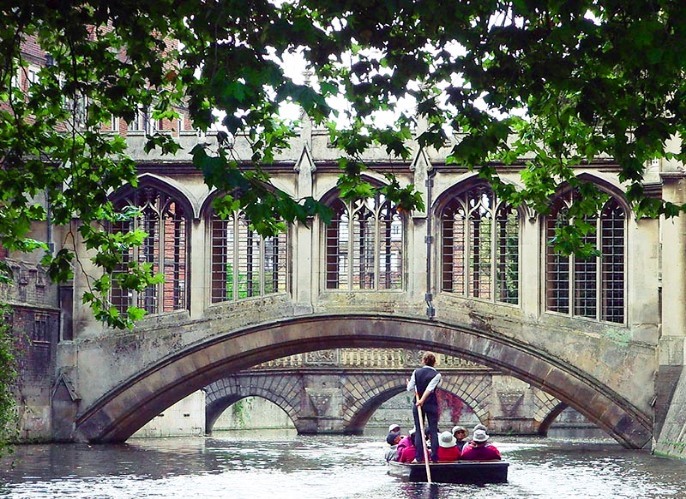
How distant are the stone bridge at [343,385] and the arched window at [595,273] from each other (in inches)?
657

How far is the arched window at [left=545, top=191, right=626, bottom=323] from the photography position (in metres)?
32.1

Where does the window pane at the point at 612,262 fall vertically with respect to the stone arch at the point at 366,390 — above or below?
above

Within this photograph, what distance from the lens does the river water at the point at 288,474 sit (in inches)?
802

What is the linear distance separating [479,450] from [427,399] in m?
1.14

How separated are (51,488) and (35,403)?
11978 millimetres

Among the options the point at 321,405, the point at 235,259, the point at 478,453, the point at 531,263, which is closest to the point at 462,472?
the point at 478,453

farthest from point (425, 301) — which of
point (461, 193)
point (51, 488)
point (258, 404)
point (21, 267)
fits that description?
point (258, 404)

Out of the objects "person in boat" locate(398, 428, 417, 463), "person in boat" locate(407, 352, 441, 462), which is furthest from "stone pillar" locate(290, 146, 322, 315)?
"person in boat" locate(407, 352, 441, 462)

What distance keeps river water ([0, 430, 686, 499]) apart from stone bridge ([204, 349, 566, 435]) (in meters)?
13.6

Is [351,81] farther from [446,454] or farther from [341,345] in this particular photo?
[341,345]

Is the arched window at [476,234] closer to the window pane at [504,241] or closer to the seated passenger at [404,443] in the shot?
the window pane at [504,241]

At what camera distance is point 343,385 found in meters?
50.2

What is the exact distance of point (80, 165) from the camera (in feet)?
59.6

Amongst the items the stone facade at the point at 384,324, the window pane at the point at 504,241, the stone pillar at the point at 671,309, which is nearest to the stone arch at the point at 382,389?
the window pane at the point at 504,241
